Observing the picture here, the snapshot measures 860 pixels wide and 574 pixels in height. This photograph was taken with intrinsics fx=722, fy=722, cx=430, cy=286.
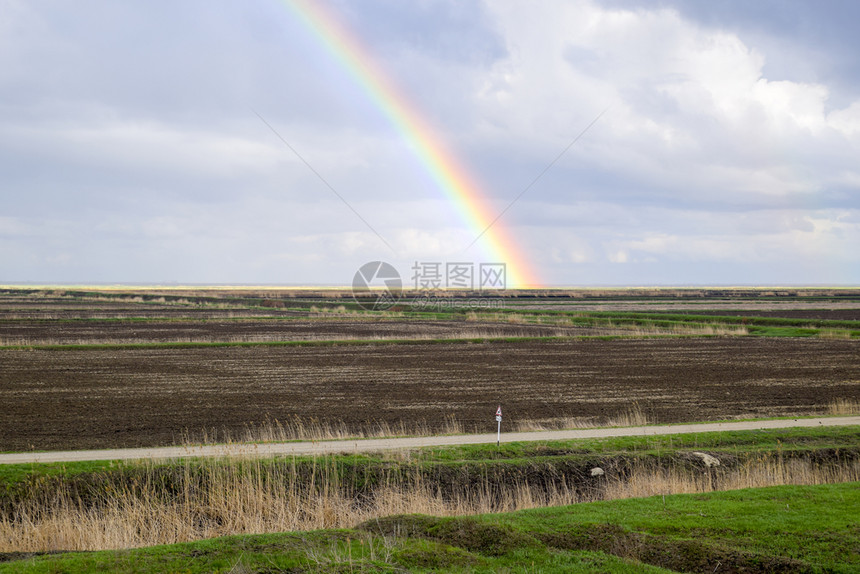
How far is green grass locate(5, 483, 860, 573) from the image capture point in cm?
864

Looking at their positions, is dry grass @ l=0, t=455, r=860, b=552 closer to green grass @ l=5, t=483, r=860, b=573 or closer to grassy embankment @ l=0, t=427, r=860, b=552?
grassy embankment @ l=0, t=427, r=860, b=552

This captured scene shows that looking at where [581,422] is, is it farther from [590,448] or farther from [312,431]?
[312,431]

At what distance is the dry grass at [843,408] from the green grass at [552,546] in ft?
41.3

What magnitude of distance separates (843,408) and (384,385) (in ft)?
54.0

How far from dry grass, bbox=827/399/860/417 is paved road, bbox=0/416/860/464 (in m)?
2.32

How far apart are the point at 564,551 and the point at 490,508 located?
188 inches

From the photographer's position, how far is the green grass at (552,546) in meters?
8.64

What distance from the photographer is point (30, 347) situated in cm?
4362

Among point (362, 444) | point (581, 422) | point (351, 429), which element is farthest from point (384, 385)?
point (362, 444)

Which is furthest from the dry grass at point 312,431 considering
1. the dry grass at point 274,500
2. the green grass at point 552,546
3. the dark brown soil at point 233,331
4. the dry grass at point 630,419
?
the dark brown soil at point 233,331

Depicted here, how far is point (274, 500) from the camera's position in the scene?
13.7m

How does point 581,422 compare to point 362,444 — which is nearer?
point 362,444

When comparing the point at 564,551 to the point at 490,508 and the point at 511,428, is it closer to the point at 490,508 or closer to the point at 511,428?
the point at 490,508

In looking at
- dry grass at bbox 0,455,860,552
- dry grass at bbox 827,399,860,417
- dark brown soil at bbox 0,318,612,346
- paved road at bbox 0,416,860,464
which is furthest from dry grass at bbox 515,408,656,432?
dark brown soil at bbox 0,318,612,346
